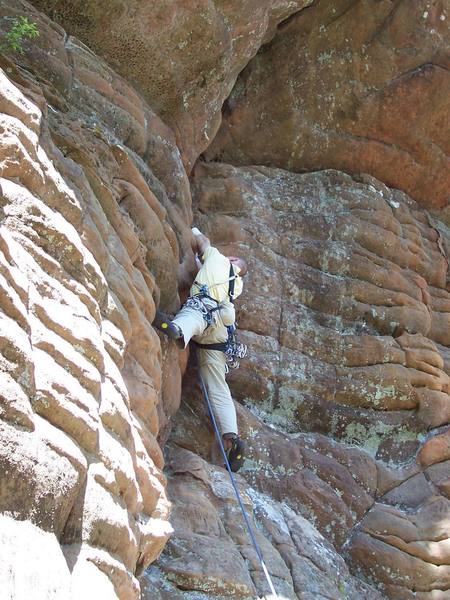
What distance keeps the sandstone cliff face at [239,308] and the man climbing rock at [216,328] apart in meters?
0.24

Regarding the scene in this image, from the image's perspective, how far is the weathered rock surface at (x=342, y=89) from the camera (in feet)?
36.4

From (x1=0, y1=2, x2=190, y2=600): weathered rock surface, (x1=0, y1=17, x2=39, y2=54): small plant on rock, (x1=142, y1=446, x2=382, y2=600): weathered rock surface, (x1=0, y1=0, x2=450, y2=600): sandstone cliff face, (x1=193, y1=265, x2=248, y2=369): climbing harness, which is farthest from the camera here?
(x1=193, y1=265, x2=248, y2=369): climbing harness

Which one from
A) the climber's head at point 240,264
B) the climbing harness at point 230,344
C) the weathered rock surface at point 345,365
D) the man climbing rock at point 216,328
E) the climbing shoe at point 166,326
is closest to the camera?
the climbing shoe at point 166,326

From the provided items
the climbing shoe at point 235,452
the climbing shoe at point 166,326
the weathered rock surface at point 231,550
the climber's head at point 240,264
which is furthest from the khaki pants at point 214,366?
the climber's head at point 240,264

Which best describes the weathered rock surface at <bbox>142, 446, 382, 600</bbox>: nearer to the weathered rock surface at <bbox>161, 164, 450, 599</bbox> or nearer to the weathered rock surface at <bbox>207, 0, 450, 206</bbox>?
the weathered rock surface at <bbox>161, 164, 450, 599</bbox>

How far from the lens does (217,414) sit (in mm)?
7477

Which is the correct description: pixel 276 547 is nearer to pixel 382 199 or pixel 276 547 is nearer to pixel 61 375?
pixel 61 375

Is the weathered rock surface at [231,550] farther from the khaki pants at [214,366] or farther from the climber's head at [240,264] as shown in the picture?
the climber's head at [240,264]

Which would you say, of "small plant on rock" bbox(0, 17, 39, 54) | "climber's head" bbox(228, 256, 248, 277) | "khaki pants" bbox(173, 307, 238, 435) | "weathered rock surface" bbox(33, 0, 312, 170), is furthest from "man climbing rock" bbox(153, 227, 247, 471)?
"small plant on rock" bbox(0, 17, 39, 54)

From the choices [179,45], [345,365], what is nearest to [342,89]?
[179,45]

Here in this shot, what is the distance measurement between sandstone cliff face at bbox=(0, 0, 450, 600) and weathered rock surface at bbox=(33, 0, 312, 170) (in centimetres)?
2

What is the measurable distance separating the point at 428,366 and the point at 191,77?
15.6 feet

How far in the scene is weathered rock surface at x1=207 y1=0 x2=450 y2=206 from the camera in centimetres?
1110

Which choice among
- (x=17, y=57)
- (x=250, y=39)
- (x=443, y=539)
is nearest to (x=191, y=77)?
(x=250, y=39)
